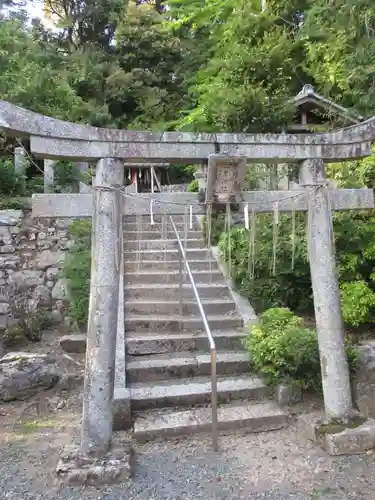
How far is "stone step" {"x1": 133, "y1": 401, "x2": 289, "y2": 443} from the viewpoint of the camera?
4559 millimetres

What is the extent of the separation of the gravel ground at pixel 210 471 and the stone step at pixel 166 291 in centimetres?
273

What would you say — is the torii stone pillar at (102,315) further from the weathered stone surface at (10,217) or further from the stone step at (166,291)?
the weathered stone surface at (10,217)

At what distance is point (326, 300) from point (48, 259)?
18.9 feet

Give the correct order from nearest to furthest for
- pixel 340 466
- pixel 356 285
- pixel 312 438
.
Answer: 1. pixel 340 466
2. pixel 312 438
3. pixel 356 285

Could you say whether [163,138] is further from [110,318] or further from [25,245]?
[25,245]

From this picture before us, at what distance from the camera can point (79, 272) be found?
7766 millimetres

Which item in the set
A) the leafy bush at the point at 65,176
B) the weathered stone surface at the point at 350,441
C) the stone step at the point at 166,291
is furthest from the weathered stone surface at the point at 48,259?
the weathered stone surface at the point at 350,441

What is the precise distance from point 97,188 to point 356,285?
13.5 ft

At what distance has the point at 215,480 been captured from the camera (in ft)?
12.6

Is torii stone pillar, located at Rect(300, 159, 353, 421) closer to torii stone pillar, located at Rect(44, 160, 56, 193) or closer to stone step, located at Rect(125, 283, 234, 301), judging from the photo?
stone step, located at Rect(125, 283, 234, 301)

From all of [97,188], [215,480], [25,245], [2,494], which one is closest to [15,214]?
[25,245]

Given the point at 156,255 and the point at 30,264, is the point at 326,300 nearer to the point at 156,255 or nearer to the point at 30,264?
the point at 156,255

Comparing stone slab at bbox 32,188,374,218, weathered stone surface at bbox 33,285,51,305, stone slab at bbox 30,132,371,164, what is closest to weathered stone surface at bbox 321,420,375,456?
stone slab at bbox 32,188,374,218

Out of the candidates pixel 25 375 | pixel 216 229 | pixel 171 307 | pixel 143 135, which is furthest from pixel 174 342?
pixel 216 229
